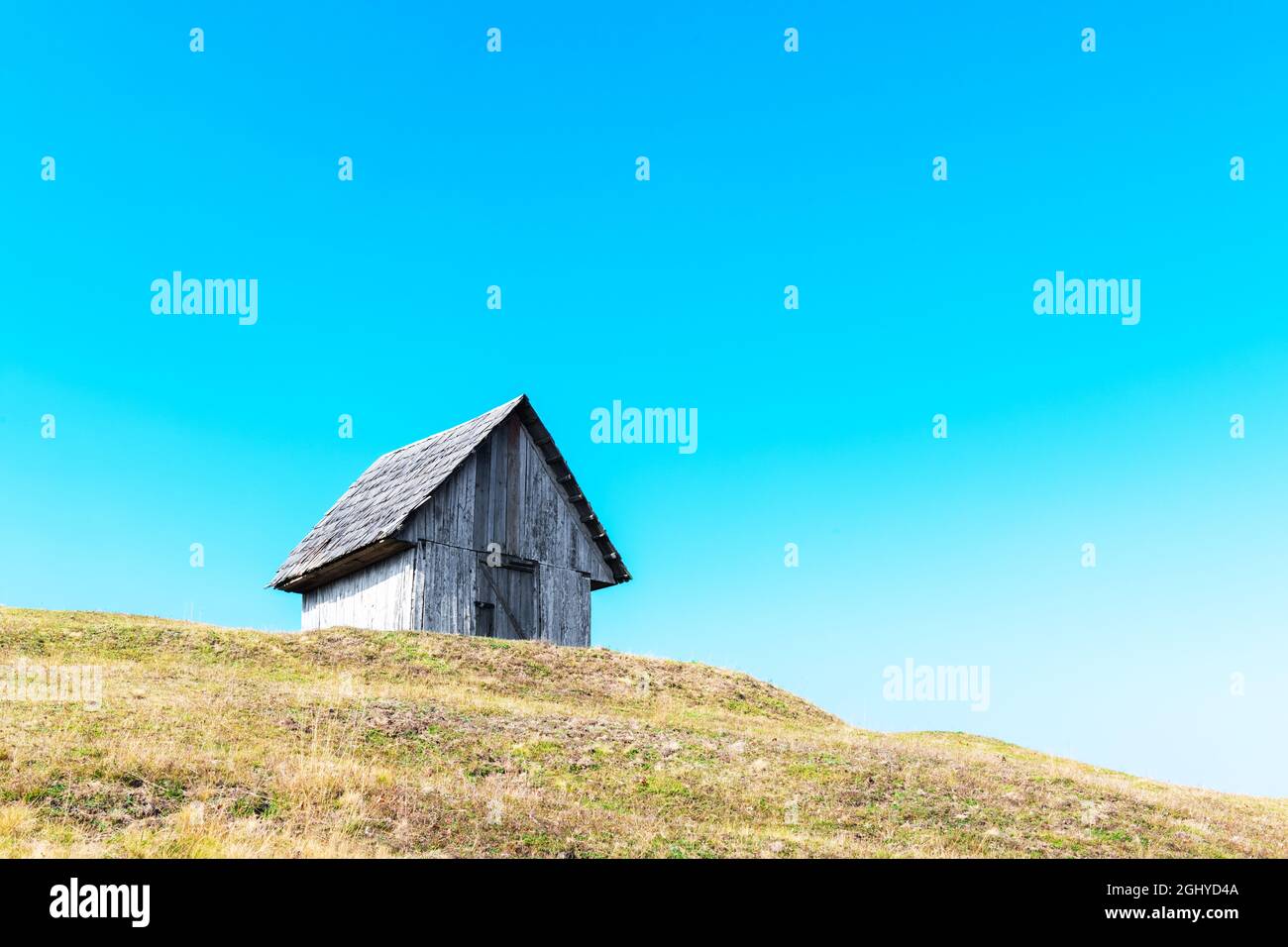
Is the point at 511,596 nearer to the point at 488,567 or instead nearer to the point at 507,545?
the point at 488,567

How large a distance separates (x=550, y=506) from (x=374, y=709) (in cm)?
1722

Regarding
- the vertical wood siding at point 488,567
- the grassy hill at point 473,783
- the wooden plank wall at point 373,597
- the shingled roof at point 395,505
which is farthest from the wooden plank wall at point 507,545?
the grassy hill at point 473,783

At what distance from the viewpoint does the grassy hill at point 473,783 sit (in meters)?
11.1

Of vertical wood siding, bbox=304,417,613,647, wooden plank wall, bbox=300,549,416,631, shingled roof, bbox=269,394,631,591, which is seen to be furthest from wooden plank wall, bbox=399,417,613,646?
wooden plank wall, bbox=300,549,416,631

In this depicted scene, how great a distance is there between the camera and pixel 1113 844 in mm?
13984

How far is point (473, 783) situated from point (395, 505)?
19.1 m

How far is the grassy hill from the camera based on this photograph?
36.4 ft

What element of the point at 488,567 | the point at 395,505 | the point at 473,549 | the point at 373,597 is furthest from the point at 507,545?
the point at 373,597

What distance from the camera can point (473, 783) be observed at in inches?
551
